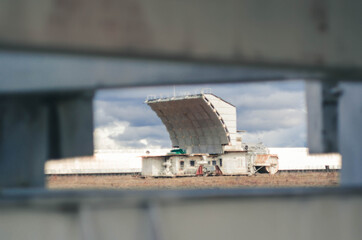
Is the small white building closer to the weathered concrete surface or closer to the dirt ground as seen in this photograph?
the dirt ground

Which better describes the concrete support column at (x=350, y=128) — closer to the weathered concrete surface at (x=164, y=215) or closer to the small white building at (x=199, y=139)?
the weathered concrete surface at (x=164, y=215)

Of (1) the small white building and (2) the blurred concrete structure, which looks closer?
(2) the blurred concrete structure

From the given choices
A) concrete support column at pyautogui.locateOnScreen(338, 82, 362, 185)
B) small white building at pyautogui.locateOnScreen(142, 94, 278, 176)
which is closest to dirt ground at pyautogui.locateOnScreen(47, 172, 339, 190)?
small white building at pyautogui.locateOnScreen(142, 94, 278, 176)

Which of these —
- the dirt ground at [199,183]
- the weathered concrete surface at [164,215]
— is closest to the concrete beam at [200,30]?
the weathered concrete surface at [164,215]

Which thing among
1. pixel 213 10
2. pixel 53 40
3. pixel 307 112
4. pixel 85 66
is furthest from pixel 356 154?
pixel 53 40

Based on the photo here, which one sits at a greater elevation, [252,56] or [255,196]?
[252,56]

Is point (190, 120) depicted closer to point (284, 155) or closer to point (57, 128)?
point (284, 155)

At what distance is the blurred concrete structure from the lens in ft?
8.17

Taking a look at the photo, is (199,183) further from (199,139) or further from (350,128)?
(350,128)

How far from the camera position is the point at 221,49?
2.61 meters

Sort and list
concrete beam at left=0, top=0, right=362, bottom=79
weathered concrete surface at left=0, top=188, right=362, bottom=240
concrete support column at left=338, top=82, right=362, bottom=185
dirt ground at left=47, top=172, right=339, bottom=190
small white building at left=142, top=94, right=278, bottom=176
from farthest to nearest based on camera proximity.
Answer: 1. small white building at left=142, top=94, right=278, bottom=176
2. dirt ground at left=47, top=172, right=339, bottom=190
3. concrete support column at left=338, top=82, right=362, bottom=185
4. weathered concrete surface at left=0, top=188, right=362, bottom=240
5. concrete beam at left=0, top=0, right=362, bottom=79

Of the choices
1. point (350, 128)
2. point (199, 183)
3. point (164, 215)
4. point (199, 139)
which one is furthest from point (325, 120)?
point (199, 139)

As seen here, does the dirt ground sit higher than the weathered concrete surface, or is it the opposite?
the weathered concrete surface

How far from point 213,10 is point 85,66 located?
84 cm
